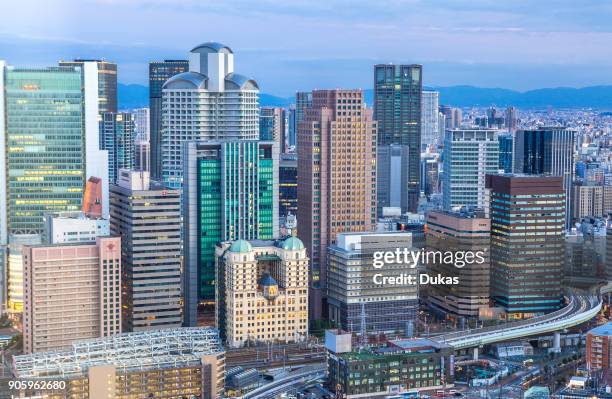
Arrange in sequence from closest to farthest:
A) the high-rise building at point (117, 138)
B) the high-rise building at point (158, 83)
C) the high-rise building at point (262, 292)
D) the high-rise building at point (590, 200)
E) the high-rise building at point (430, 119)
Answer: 1. the high-rise building at point (262, 292)
2. the high-rise building at point (590, 200)
3. the high-rise building at point (117, 138)
4. the high-rise building at point (158, 83)
5. the high-rise building at point (430, 119)

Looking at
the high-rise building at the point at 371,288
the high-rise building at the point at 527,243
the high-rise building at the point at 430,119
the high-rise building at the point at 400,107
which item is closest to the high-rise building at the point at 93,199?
the high-rise building at the point at 371,288

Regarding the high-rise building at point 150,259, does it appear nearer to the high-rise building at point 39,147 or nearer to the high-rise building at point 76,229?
the high-rise building at point 76,229

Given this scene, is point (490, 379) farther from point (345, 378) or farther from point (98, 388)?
point (98, 388)

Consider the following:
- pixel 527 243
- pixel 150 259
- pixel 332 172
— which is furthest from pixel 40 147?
pixel 527 243

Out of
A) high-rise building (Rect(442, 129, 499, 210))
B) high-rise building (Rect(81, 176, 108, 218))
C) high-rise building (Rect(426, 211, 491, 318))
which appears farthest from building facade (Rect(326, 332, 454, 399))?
high-rise building (Rect(442, 129, 499, 210))

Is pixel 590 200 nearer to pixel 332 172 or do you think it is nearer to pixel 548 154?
pixel 548 154

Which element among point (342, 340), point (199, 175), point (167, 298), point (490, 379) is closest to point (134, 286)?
point (167, 298)
